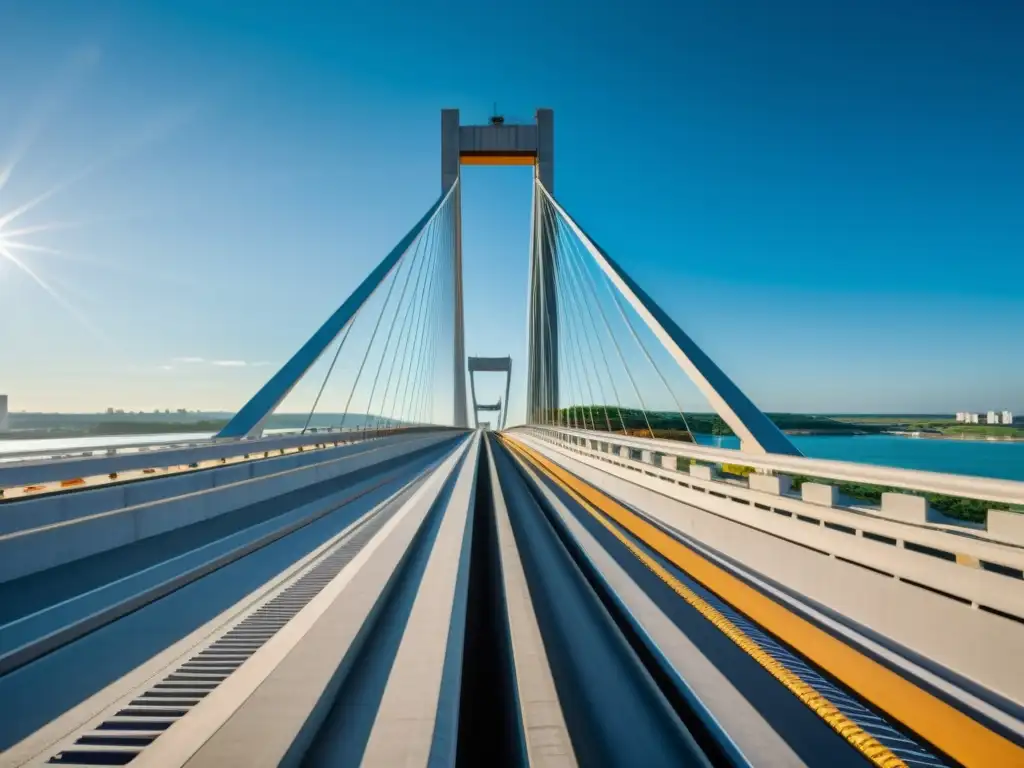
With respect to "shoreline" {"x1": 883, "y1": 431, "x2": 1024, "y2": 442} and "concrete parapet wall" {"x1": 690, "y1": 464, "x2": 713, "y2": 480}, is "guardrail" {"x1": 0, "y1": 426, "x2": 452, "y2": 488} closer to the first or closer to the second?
"concrete parapet wall" {"x1": 690, "y1": 464, "x2": 713, "y2": 480}

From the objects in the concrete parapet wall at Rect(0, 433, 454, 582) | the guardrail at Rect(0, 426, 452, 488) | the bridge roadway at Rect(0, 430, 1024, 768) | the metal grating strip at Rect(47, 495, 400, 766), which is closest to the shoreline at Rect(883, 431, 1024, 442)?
the bridge roadway at Rect(0, 430, 1024, 768)

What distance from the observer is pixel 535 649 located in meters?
3.21

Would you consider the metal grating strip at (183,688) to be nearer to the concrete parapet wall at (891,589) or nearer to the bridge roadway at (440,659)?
the bridge roadway at (440,659)

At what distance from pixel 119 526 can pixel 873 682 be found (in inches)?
229

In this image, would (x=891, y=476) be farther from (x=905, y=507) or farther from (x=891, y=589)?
(x=891, y=589)

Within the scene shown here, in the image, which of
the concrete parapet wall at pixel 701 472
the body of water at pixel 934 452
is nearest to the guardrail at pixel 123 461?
the concrete parapet wall at pixel 701 472

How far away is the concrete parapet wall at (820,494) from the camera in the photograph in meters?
4.31

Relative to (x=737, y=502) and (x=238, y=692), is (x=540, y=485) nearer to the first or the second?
(x=737, y=502)

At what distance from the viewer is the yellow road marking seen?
2.26 metres

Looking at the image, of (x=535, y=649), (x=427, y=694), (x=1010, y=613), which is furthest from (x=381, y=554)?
(x=1010, y=613)

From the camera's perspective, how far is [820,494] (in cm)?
443

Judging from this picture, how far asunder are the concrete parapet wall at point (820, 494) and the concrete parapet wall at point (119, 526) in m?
6.01

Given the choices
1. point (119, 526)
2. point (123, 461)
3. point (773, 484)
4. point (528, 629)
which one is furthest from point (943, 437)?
point (123, 461)

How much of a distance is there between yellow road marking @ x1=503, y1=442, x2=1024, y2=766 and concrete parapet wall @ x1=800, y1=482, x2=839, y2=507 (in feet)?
2.95
